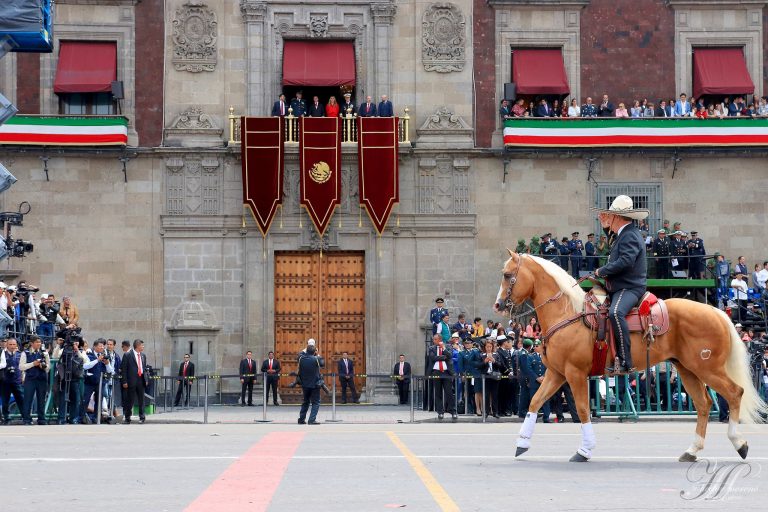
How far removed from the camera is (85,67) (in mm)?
39375

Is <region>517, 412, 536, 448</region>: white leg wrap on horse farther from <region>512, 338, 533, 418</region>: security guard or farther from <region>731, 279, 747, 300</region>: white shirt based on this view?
<region>731, 279, 747, 300</region>: white shirt

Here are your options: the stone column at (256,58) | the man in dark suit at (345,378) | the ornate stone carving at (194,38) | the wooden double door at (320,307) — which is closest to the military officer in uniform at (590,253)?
the wooden double door at (320,307)

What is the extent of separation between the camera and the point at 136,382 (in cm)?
2966

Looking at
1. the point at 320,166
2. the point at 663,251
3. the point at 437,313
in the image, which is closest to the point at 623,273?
the point at 437,313

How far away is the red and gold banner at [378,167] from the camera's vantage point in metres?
39.1

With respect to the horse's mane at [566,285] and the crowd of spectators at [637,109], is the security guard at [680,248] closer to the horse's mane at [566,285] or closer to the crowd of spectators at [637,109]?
the crowd of spectators at [637,109]

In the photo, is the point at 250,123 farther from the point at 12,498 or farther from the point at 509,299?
the point at 12,498

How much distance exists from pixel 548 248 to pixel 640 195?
463cm

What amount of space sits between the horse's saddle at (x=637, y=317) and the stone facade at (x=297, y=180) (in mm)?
22784

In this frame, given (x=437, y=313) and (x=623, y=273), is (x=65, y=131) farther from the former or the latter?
(x=623, y=273)

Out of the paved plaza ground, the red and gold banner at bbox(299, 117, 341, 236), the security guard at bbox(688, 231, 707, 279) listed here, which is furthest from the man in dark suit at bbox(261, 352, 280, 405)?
the paved plaza ground

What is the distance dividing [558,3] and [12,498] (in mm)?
31286

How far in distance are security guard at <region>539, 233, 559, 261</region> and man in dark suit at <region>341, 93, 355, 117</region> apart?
6943 mm

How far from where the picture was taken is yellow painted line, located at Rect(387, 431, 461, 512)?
11.1 meters
